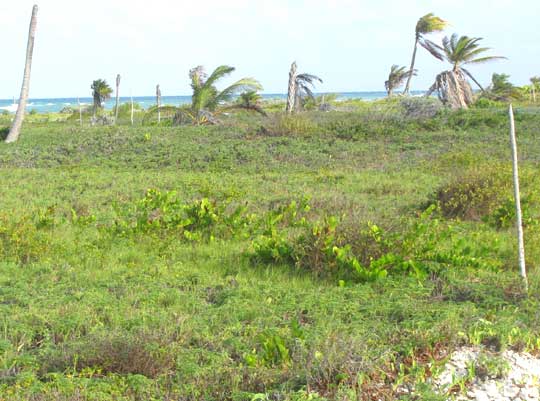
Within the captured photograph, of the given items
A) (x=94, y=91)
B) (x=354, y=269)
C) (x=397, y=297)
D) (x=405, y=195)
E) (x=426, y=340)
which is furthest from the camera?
(x=94, y=91)

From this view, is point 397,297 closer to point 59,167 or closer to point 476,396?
A: point 476,396

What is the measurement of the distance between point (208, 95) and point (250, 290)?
17.4m

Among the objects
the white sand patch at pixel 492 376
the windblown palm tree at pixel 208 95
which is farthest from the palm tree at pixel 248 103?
the white sand patch at pixel 492 376

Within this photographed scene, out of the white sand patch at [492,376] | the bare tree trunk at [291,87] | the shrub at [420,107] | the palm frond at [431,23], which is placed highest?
the palm frond at [431,23]

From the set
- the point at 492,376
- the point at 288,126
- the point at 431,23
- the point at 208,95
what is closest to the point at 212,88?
the point at 208,95

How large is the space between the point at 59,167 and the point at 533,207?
10.9m

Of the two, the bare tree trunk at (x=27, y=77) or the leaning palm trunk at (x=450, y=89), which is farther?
the leaning palm trunk at (x=450, y=89)

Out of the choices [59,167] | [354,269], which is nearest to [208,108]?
[59,167]

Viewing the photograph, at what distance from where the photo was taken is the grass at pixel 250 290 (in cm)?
374

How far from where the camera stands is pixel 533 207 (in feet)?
30.2

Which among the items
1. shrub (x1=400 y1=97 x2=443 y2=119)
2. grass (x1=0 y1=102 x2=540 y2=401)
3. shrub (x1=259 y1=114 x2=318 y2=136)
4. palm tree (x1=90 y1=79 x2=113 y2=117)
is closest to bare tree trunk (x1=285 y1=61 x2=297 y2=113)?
shrub (x1=400 y1=97 x2=443 y2=119)

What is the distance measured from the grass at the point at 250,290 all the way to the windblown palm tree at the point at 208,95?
10.2 meters

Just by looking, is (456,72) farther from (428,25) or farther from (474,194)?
(474,194)

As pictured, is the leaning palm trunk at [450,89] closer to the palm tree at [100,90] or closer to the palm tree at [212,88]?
the palm tree at [212,88]
